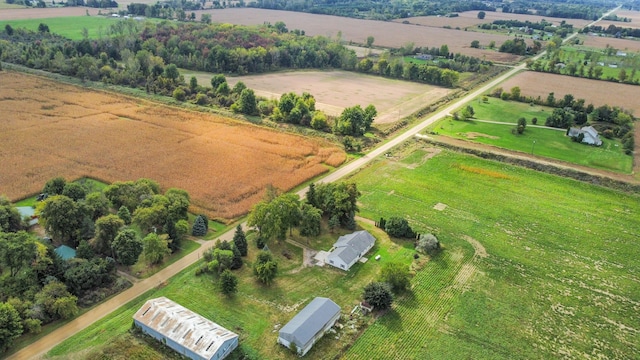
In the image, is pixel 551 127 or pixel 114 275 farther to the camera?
pixel 551 127

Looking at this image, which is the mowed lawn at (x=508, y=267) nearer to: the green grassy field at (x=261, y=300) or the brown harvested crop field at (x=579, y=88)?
the green grassy field at (x=261, y=300)

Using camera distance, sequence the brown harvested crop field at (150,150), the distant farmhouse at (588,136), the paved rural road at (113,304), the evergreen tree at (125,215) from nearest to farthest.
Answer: the paved rural road at (113,304) → the evergreen tree at (125,215) → the brown harvested crop field at (150,150) → the distant farmhouse at (588,136)

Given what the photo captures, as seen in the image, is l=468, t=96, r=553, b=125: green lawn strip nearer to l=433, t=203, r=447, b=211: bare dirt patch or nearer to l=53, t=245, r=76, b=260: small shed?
l=433, t=203, r=447, b=211: bare dirt patch

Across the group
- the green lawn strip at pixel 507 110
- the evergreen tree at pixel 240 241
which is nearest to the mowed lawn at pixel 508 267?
the evergreen tree at pixel 240 241

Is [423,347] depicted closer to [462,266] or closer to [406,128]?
[462,266]

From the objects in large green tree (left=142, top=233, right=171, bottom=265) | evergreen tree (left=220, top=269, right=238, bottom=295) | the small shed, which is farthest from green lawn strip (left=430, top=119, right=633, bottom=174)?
the small shed

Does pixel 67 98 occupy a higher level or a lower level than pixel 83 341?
higher

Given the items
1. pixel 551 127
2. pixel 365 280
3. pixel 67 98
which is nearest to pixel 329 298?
pixel 365 280
